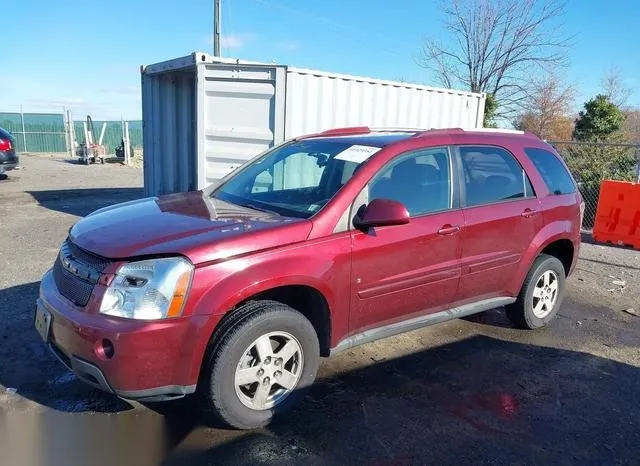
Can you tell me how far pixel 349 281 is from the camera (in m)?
3.43

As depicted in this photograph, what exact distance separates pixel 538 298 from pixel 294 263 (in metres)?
2.92

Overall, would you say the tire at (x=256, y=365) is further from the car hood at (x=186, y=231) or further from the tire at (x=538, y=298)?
the tire at (x=538, y=298)

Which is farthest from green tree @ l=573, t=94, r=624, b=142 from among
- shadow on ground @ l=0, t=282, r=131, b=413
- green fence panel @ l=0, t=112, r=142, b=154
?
green fence panel @ l=0, t=112, r=142, b=154

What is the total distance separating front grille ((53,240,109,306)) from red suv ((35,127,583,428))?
1 cm

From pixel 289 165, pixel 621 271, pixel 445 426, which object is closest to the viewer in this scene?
pixel 445 426

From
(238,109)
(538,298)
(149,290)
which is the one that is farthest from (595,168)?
(149,290)

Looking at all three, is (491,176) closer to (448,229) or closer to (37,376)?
(448,229)

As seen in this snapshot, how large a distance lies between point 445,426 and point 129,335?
2009mm

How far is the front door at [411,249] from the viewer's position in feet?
11.6

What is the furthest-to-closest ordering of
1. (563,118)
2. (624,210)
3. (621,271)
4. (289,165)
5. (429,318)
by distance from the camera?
(563,118), (624,210), (621,271), (289,165), (429,318)

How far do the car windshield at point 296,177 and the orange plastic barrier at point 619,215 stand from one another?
6.95 meters

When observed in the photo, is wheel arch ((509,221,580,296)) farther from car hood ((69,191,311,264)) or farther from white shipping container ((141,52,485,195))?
white shipping container ((141,52,485,195))

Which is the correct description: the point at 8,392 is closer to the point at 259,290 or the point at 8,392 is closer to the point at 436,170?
the point at 259,290

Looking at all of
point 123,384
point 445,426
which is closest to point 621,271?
point 445,426
